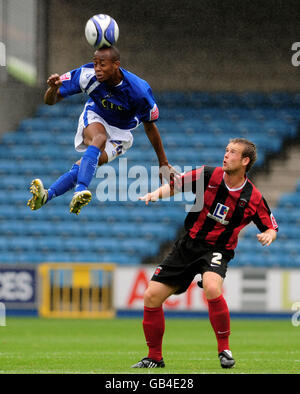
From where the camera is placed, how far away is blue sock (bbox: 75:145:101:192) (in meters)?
7.76

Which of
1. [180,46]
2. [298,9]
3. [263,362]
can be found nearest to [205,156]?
[180,46]

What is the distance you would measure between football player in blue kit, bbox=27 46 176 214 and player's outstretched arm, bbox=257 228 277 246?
38.2 inches

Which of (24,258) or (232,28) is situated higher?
(232,28)

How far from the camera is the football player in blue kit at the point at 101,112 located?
25.5ft

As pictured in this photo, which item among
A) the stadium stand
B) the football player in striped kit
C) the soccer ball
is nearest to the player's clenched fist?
the soccer ball

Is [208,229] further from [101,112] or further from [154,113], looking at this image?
[101,112]

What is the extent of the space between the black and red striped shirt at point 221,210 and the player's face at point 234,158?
0.64 ft

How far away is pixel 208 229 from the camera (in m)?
7.73

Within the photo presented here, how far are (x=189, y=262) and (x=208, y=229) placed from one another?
33cm

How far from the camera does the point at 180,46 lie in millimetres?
19562

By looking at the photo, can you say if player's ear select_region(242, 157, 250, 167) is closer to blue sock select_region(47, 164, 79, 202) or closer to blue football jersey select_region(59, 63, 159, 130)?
blue football jersey select_region(59, 63, 159, 130)

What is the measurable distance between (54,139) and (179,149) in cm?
274

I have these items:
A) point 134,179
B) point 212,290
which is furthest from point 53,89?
point 134,179

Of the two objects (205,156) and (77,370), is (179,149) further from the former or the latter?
(77,370)
